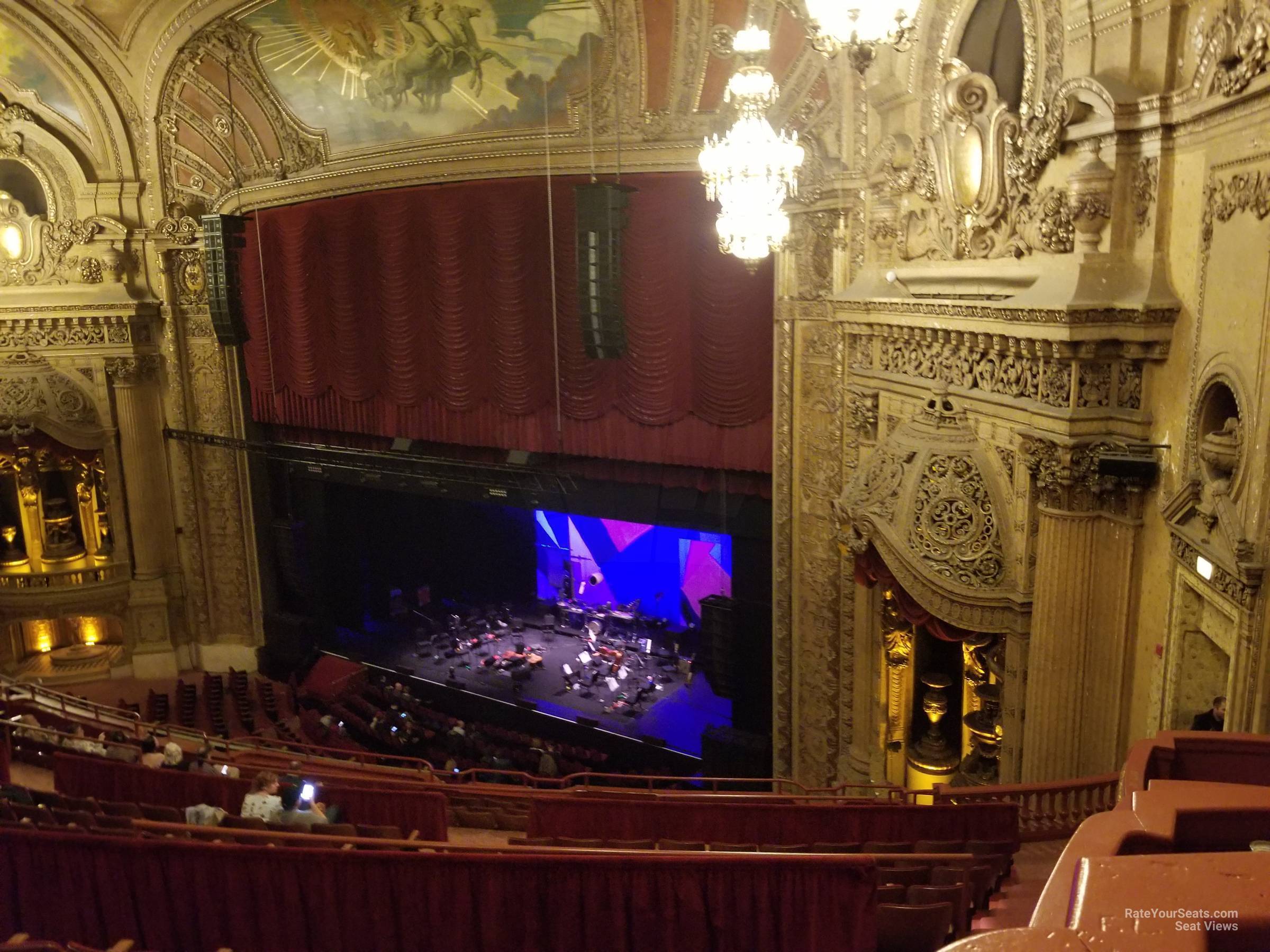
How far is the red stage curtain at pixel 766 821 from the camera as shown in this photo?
5781 millimetres

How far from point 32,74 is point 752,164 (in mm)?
12217

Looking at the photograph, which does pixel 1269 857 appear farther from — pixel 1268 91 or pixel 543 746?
pixel 543 746

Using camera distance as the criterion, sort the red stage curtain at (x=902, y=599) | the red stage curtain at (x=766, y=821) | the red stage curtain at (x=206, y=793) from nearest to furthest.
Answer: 1. the red stage curtain at (x=766, y=821)
2. the red stage curtain at (x=206, y=793)
3. the red stage curtain at (x=902, y=599)

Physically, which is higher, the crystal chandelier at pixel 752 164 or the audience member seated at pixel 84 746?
the crystal chandelier at pixel 752 164

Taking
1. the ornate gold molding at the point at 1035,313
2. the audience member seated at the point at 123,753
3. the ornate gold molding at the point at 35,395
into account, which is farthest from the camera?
the ornate gold molding at the point at 35,395

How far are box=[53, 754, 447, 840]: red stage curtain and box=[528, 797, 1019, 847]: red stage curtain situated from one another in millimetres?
769

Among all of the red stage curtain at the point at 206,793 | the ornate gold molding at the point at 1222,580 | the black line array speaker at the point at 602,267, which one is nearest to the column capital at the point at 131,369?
the black line array speaker at the point at 602,267

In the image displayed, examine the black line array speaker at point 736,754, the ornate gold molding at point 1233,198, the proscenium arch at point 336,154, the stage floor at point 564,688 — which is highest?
the proscenium arch at point 336,154

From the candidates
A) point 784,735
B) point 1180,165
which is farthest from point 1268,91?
point 784,735

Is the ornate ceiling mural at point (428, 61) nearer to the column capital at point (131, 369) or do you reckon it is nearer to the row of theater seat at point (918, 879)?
the column capital at point (131, 369)

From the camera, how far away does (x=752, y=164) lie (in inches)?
250

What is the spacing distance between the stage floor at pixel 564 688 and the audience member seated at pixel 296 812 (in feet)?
22.1

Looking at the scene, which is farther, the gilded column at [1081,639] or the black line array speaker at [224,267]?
the black line array speaker at [224,267]

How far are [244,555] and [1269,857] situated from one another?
15.9 metres
